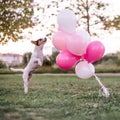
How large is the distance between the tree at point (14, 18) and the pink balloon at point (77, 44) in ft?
18.6

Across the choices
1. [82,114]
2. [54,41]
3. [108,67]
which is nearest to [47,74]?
[108,67]

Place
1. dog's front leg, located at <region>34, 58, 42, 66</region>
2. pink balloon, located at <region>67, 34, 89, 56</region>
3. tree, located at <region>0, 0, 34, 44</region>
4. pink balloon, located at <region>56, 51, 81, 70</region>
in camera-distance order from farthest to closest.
Result: 1. tree, located at <region>0, 0, 34, 44</region>
2. dog's front leg, located at <region>34, 58, 42, 66</region>
3. pink balloon, located at <region>56, 51, 81, 70</region>
4. pink balloon, located at <region>67, 34, 89, 56</region>

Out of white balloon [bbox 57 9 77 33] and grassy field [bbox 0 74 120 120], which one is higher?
white balloon [bbox 57 9 77 33]

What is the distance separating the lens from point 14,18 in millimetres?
10898

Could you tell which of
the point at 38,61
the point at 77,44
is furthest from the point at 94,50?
the point at 38,61

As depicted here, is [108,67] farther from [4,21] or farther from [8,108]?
[8,108]

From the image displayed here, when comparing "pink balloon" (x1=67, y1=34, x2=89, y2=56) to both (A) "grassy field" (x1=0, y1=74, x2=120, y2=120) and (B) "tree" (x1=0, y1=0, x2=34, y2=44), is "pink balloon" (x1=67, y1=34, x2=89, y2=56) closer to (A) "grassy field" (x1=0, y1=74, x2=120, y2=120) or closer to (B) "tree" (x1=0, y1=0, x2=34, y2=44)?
(A) "grassy field" (x1=0, y1=74, x2=120, y2=120)

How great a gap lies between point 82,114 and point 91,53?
49.1 inches

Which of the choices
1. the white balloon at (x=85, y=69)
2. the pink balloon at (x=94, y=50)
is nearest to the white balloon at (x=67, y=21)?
the pink balloon at (x=94, y=50)

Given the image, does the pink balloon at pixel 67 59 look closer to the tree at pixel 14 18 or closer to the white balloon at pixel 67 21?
the white balloon at pixel 67 21

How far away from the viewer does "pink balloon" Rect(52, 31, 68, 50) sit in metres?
5.27

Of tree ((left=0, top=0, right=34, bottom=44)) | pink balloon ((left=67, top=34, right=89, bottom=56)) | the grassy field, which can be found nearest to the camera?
the grassy field

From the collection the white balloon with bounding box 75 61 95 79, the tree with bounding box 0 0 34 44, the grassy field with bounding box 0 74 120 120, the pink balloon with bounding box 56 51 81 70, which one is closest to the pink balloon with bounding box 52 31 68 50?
the pink balloon with bounding box 56 51 81 70

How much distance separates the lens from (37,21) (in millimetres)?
11234
